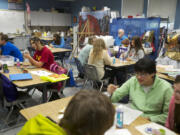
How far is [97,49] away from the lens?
3.61m

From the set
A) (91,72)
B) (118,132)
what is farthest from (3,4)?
(118,132)

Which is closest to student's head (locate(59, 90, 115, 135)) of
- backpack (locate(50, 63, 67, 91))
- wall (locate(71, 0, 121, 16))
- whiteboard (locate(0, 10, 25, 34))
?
backpack (locate(50, 63, 67, 91))

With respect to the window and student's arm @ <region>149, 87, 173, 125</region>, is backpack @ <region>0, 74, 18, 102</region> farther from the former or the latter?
the window

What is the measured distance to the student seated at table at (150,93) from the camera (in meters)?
1.64

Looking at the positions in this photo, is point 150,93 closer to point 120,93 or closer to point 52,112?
point 120,93

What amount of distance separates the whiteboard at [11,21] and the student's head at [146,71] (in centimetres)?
992

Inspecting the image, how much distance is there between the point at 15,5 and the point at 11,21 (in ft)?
3.11

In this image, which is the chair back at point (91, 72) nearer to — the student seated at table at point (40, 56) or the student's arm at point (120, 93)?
the student seated at table at point (40, 56)

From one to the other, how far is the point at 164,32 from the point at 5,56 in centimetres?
470

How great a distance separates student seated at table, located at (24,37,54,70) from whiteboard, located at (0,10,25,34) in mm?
7707

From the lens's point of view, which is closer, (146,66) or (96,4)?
(146,66)

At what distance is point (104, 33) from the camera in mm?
7809

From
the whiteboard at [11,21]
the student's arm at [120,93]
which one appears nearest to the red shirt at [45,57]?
the student's arm at [120,93]

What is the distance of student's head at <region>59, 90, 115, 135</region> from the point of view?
727 millimetres
